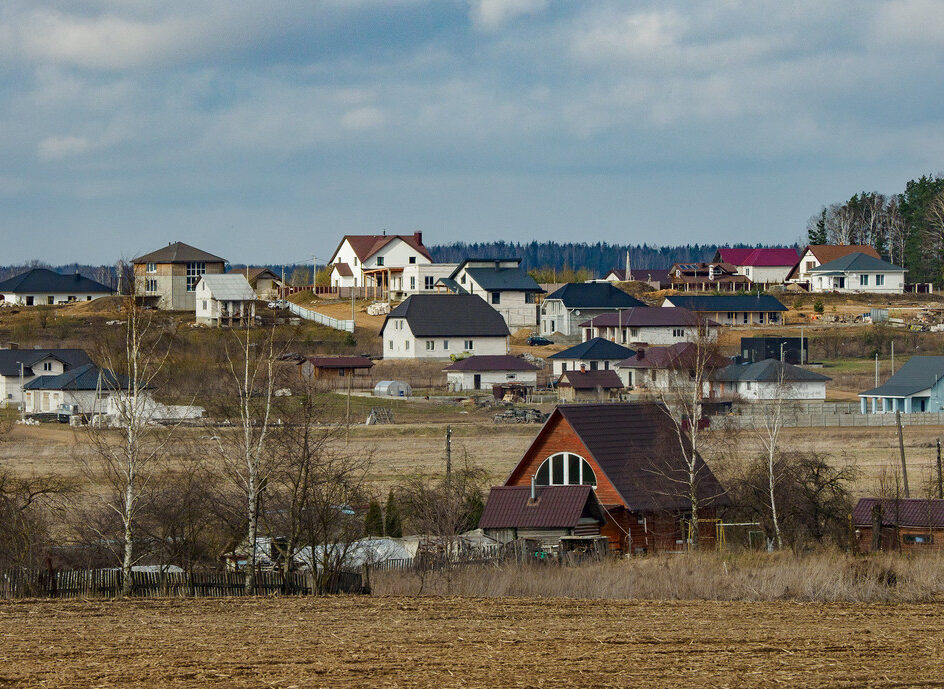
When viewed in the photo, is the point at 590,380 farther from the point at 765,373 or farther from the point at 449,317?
the point at 449,317

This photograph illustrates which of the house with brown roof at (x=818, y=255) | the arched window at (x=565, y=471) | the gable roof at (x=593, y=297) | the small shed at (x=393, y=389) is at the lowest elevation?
the arched window at (x=565, y=471)

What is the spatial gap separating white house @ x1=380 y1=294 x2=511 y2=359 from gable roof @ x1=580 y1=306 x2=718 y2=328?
376 inches

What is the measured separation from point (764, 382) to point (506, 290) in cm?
3424

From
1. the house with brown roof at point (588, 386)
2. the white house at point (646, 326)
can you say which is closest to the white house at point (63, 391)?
the house with brown roof at point (588, 386)

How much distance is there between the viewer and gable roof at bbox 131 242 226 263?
101 m

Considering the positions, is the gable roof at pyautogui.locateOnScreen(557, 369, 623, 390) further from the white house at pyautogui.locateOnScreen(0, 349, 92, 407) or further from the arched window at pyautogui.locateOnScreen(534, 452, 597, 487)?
the arched window at pyautogui.locateOnScreen(534, 452, 597, 487)

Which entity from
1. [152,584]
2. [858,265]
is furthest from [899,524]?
[858,265]

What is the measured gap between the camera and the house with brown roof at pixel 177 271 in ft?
329

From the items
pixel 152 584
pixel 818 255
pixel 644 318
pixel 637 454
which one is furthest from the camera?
pixel 818 255

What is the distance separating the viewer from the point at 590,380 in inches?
2670

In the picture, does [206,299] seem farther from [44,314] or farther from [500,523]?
[500,523]

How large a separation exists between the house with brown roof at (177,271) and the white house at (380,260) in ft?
43.5

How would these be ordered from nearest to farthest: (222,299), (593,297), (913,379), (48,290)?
(913,379), (222,299), (593,297), (48,290)

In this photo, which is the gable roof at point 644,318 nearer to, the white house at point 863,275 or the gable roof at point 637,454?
the white house at point 863,275
